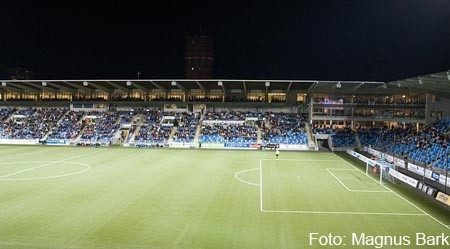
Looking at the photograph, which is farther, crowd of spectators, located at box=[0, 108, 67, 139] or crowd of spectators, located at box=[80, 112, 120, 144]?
crowd of spectators, located at box=[0, 108, 67, 139]

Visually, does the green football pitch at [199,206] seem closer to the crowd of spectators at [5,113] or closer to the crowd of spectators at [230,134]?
the crowd of spectators at [230,134]

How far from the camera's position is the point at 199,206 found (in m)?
20.1

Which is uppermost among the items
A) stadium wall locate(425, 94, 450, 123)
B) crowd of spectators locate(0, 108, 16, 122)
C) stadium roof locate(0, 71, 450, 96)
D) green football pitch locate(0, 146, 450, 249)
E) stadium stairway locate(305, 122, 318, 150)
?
stadium roof locate(0, 71, 450, 96)

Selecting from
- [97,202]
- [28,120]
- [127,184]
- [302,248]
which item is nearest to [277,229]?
[302,248]

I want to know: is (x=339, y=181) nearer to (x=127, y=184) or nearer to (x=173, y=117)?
(x=127, y=184)

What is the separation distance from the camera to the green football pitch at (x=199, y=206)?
15.3 metres

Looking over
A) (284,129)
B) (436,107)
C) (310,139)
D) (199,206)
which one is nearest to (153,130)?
(284,129)

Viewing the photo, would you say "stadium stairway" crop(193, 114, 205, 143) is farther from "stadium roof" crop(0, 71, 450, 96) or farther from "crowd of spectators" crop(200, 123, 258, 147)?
"stadium roof" crop(0, 71, 450, 96)

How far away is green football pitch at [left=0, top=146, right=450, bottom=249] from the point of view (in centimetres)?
1533

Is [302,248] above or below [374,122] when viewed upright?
below

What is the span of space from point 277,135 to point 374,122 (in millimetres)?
14646

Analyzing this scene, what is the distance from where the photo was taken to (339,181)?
91.0 feet

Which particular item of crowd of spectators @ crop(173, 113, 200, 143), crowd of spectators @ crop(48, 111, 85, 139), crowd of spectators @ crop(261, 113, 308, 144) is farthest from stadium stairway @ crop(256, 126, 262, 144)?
crowd of spectators @ crop(48, 111, 85, 139)

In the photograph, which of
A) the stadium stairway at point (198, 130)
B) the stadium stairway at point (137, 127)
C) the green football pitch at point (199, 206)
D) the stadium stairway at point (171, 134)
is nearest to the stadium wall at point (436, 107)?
the green football pitch at point (199, 206)
